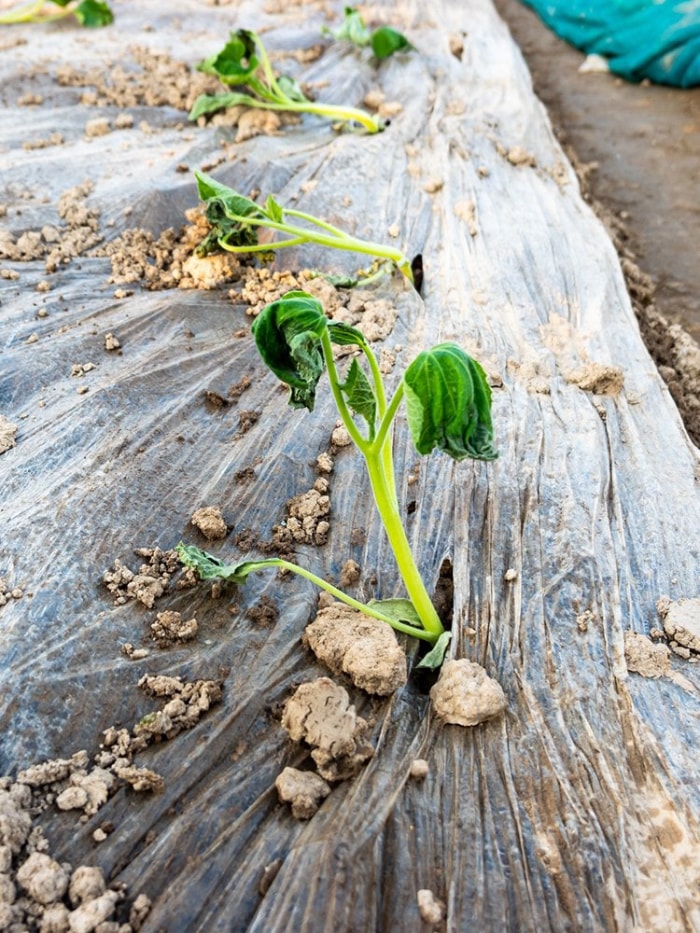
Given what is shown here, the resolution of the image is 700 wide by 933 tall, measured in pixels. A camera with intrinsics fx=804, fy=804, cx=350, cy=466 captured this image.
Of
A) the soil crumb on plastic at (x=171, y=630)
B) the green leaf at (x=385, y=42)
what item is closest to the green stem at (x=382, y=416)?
the soil crumb on plastic at (x=171, y=630)

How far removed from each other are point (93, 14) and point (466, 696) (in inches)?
166

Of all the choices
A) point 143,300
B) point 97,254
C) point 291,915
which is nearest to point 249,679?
point 291,915

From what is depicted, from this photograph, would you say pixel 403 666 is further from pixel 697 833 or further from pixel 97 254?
pixel 97 254

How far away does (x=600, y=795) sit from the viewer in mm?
1419

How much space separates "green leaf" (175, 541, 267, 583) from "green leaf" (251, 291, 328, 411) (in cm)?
39

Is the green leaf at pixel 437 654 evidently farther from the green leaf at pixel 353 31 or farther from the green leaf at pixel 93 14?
the green leaf at pixel 93 14

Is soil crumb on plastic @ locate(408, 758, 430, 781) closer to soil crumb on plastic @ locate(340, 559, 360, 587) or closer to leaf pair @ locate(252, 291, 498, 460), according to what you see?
soil crumb on plastic @ locate(340, 559, 360, 587)

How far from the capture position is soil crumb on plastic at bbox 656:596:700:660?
5.48ft

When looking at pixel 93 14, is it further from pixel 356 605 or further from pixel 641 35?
pixel 356 605

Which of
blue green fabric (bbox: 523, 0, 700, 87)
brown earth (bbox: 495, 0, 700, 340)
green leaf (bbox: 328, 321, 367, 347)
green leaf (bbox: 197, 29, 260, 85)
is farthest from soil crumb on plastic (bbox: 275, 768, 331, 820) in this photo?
blue green fabric (bbox: 523, 0, 700, 87)

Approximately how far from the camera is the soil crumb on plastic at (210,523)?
1.82 m

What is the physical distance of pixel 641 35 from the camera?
500 centimetres

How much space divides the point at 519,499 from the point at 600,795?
2.44 ft

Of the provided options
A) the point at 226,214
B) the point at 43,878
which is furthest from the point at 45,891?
the point at 226,214
